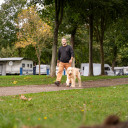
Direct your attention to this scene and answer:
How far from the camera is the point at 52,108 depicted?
5.34 m

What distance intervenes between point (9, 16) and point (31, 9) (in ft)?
44.9

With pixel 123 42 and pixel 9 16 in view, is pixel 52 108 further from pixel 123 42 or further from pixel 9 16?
pixel 9 16

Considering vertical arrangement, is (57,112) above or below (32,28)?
below

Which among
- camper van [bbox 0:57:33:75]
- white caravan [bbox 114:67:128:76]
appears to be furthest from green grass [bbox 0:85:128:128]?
white caravan [bbox 114:67:128:76]

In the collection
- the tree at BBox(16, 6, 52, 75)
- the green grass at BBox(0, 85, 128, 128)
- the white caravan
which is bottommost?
the green grass at BBox(0, 85, 128, 128)

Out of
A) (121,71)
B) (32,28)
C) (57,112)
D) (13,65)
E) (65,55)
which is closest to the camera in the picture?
(57,112)

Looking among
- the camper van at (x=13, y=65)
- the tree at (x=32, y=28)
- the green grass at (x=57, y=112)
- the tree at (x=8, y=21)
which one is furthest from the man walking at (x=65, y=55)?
the tree at (x=8, y=21)

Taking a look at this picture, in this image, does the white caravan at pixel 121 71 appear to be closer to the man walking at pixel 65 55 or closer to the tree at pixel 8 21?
the tree at pixel 8 21

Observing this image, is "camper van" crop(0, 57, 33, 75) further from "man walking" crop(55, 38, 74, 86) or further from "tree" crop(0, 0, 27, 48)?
"man walking" crop(55, 38, 74, 86)

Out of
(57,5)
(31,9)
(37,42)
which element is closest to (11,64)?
(37,42)

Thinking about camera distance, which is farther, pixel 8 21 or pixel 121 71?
pixel 121 71

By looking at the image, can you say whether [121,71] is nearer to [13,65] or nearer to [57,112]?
[13,65]

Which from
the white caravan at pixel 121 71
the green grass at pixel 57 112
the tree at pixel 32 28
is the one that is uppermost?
the tree at pixel 32 28

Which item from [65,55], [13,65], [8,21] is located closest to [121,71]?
[13,65]
